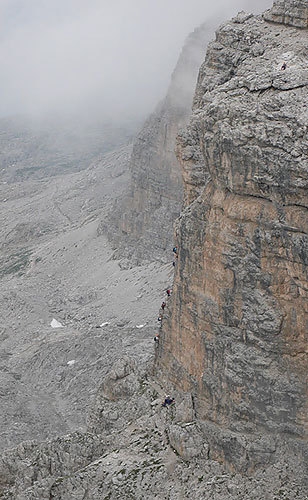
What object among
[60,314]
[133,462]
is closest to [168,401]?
[133,462]

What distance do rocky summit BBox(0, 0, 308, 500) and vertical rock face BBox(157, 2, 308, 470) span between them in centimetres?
6

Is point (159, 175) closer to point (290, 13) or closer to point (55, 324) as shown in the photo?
point (55, 324)

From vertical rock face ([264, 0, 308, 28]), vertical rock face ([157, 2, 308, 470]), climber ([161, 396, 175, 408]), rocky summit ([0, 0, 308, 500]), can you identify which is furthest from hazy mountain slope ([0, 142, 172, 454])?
vertical rock face ([264, 0, 308, 28])

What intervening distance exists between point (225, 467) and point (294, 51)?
20.7 metres

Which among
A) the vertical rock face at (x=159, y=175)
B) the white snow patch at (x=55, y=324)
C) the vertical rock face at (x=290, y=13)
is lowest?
the white snow patch at (x=55, y=324)

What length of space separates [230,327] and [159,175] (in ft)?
231

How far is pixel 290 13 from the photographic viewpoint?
41.9 metres

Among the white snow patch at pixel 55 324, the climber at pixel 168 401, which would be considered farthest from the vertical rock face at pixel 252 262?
the white snow patch at pixel 55 324

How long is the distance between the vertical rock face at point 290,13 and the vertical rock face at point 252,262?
0.34ft

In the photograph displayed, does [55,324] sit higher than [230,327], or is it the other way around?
[230,327]

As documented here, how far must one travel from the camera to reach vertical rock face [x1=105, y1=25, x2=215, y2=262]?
10162 centimetres

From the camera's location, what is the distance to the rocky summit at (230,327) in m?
35.6

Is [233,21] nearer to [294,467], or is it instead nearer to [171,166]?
[294,467]

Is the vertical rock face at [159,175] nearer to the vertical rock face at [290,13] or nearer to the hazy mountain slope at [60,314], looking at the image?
the hazy mountain slope at [60,314]
